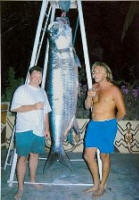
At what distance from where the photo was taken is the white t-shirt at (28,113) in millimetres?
3096

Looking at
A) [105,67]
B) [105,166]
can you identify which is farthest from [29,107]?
[105,166]

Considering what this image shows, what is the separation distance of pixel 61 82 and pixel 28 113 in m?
0.43

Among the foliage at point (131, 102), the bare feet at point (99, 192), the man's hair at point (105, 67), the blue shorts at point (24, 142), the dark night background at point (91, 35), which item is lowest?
the bare feet at point (99, 192)

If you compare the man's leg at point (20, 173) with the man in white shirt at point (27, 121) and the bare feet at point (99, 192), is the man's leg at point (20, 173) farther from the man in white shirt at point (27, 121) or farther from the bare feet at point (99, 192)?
the bare feet at point (99, 192)

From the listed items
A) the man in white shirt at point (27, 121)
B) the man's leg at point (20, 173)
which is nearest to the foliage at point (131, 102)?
the man in white shirt at point (27, 121)

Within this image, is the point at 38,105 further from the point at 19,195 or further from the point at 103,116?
the point at 19,195

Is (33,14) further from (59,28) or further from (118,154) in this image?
(59,28)

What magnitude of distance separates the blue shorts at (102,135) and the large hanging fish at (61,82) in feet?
0.67

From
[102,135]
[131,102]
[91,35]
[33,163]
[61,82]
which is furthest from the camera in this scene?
[91,35]

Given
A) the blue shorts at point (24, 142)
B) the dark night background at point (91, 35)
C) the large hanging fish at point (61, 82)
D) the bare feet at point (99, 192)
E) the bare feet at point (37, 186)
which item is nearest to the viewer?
the large hanging fish at point (61, 82)

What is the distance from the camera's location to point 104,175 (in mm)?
3260

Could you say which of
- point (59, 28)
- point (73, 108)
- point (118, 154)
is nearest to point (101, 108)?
point (73, 108)

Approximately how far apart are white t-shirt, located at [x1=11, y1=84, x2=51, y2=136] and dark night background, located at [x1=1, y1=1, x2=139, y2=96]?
6.42m

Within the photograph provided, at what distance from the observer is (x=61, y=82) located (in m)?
3.07
